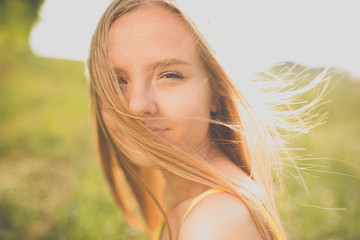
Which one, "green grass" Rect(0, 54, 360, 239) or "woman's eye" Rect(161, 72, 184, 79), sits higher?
"woman's eye" Rect(161, 72, 184, 79)

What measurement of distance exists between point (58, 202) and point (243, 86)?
3240mm

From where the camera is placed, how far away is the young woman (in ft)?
4.26

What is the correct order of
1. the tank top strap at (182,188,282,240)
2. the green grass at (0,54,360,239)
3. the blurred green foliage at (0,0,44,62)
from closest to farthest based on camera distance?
the tank top strap at (182,188,282,240) < the green grass at (0,54,360,239) < the blurred green foliage at (0,0,44,62)

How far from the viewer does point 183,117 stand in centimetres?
139

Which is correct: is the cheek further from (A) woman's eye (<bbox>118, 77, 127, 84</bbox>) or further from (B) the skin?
(A) woman's eye (<bbox>118, 77, 127, 84</bbox>)

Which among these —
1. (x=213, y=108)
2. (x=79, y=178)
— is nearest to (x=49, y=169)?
(x=79, y=178)

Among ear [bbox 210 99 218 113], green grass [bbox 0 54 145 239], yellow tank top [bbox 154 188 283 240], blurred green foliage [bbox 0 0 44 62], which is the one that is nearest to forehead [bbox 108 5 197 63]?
ear [bbox 210 99 218 113]

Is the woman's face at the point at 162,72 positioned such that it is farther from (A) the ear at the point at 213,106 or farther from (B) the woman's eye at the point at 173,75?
(A) the ear at the point at 213,106

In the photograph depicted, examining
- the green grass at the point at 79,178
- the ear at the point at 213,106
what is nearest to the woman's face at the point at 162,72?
the ear at the point at 213,106

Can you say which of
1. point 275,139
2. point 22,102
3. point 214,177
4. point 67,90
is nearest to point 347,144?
point 275,139

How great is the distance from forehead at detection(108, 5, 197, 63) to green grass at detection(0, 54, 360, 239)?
2.82ft

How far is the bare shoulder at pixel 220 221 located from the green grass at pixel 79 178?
0.47m

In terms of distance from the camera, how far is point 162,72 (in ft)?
4.62

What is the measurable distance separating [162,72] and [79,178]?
3.76 m
